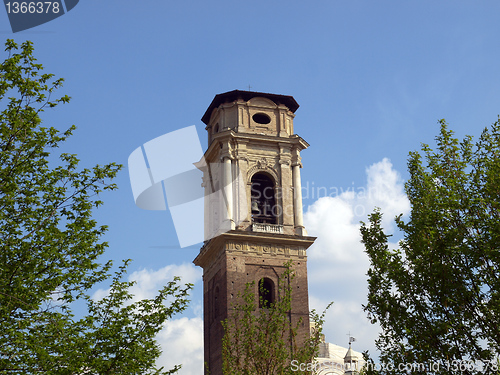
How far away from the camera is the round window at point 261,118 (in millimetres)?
50688

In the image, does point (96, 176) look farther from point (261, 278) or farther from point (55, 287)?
point (261, 278)

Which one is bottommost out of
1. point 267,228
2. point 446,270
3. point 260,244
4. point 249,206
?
point 446,270

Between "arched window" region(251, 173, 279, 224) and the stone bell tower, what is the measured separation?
7 cm

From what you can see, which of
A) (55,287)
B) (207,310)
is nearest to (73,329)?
(55,287)

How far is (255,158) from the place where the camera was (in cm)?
4894

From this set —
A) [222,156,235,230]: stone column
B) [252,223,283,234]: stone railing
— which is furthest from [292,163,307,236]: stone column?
[222,156,235,230]: stone column

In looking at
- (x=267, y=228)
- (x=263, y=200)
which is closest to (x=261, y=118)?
(x=263, y=200)

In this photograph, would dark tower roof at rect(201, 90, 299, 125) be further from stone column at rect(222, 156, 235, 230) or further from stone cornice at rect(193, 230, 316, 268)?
stone cornice at rect(193, 230, 316, 268)

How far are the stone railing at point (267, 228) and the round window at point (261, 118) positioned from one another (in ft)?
26.5

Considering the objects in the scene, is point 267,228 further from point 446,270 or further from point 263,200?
point 446,270

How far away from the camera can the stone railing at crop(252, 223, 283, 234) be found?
46.2m

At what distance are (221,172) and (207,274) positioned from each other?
694 cm

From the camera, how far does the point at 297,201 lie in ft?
159

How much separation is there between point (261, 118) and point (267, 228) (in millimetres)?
8637
